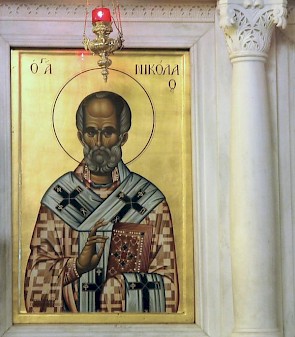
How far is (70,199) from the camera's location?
368 inches

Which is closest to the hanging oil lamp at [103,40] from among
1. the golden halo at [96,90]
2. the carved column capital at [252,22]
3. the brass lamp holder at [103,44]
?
the brass lamp holder at [103,44]

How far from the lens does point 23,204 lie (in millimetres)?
9328

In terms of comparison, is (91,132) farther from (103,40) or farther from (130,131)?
(103,40)

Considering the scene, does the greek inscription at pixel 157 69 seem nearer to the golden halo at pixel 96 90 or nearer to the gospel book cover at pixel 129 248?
the golden halo at pixel 96 90

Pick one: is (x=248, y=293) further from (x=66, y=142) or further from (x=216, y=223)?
(x=66, y=142)

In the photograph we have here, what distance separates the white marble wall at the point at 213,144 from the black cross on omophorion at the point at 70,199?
1.16 feet

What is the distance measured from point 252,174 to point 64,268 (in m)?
1.48

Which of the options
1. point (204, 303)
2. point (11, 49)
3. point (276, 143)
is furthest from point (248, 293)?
point (11, 49)

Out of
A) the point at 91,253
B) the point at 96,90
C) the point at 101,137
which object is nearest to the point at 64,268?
the point at 91,253

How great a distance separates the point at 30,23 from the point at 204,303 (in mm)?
2339

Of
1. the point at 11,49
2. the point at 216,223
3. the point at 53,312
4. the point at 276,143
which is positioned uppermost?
the point at 11,49

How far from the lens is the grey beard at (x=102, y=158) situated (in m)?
9.38

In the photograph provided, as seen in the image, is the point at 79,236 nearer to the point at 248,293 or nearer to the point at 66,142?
the point at 66,142

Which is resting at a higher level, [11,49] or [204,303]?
[11,49]
